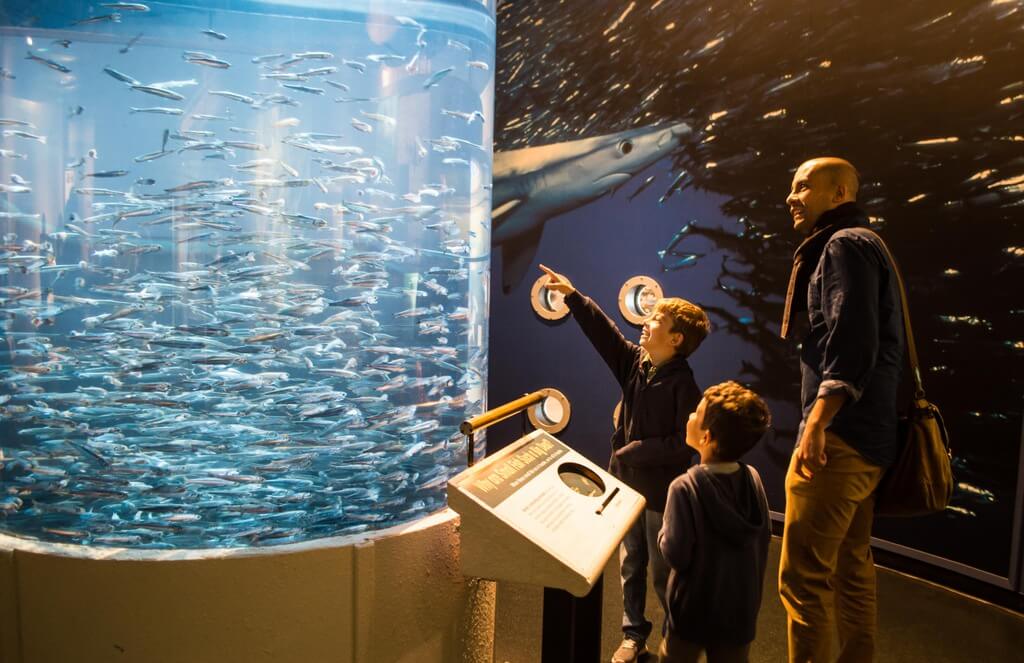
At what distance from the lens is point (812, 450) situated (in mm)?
2299

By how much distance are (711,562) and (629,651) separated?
1015 millimetres

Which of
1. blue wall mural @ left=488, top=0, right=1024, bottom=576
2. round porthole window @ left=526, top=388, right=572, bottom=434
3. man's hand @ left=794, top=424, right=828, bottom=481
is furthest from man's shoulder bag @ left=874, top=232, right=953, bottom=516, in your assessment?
round porthole window @ left=526, top=388, right=572, bottom=434

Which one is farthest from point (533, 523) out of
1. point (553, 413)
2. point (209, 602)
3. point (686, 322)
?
point (553, 413)

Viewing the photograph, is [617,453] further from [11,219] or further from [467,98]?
[11,219]

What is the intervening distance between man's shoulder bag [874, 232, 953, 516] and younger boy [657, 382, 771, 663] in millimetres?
533

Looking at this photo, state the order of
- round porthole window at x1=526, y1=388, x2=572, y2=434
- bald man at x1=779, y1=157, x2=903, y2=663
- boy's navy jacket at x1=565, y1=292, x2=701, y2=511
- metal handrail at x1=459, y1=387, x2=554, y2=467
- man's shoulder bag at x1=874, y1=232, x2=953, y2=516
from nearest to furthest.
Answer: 1. metal handrail at x1=459, y1=387, x2=554, y2=467
2. bald man at x1=779, y1=157, x2=903, y2=663
3. man's shoulder bag at x1=874, y1=232, x2=953, y2=516
4. boy's navy jacket at x1=565, y1=292, x2=701, y2=511
5. round porthole window at x1=526, y1=388, x2=572, y2=434

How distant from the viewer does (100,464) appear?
2076 millimetres

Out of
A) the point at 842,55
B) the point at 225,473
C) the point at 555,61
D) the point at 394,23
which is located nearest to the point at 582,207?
the point at 555,61

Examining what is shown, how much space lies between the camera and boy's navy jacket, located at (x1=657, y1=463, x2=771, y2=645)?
2.14m

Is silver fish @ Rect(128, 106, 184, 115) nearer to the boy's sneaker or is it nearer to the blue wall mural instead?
the boy's sneaker

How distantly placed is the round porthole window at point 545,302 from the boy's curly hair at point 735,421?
3.39 m

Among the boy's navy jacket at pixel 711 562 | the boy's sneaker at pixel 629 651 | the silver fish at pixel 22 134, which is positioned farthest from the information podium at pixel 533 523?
the silver fish at pixel 22 134

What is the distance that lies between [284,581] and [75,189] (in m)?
1.29

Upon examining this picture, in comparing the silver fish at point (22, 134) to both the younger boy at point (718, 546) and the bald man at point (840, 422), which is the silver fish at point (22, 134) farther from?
the bald man at point (840, 422)
